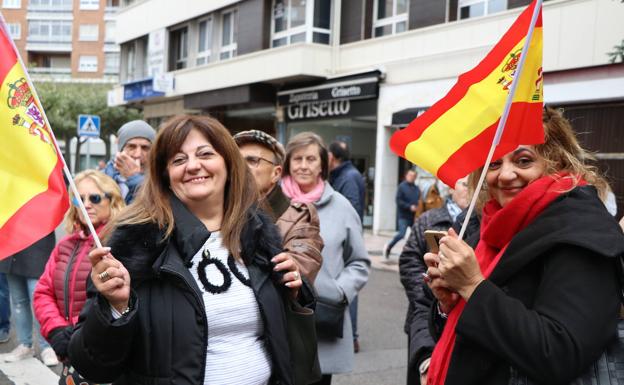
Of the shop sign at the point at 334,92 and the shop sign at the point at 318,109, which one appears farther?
the shop sign at the point at 318,109

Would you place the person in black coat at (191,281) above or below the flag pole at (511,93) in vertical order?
below

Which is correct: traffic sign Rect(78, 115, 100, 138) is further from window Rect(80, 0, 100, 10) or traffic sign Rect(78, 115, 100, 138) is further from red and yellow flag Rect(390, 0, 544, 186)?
window Rect(80, 0, 100, 10)

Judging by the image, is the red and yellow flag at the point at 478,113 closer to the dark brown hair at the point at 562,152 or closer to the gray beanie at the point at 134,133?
the dark brown hair at the point at 562,152

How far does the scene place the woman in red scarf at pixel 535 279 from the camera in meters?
1.71

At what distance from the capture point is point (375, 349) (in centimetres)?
604

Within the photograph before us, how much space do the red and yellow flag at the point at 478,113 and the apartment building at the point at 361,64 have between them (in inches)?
367

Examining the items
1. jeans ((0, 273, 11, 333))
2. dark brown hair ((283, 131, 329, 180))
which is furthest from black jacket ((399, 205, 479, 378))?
jeans ((0, 273, 11, 333))

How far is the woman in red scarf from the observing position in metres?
1.71

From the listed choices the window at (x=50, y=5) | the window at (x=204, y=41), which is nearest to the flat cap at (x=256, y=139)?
the window at (x=204, y=41)

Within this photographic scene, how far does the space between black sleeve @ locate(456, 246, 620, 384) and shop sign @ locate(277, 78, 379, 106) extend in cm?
1429

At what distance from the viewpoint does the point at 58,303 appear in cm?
335

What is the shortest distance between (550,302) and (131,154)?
3.54m

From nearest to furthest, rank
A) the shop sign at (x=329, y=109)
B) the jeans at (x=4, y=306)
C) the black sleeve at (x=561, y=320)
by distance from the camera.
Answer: the black sleeve at (x=561, y=320) → the jeans at (x=4, y=306) → the shop sign at (x=329, y=109)

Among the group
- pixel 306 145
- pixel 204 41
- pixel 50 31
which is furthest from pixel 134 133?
pixel 50 31
